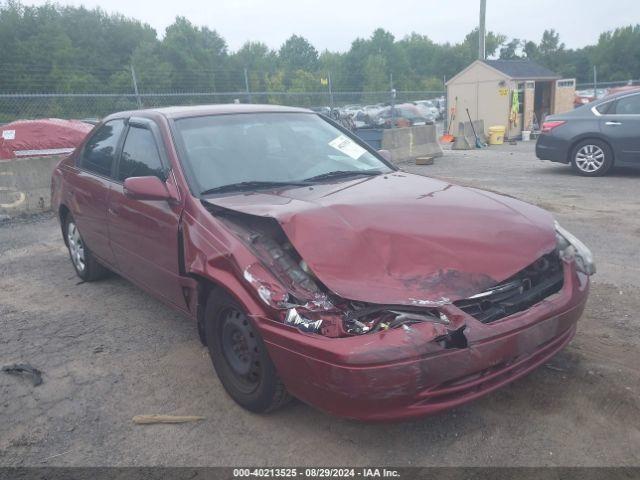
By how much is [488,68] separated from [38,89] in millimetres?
21804

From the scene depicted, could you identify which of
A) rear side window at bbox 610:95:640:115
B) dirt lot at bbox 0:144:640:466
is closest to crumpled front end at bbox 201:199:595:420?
dirt lot at bbox 0:144:640:466

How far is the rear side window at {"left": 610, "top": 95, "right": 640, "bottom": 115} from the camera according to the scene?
30.5 ft

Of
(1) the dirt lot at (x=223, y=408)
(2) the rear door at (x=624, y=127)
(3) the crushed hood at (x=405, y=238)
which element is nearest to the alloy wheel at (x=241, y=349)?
(1) the dirt lot at (x=223, y=408)

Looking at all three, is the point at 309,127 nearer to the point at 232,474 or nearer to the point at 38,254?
the point at 232,474

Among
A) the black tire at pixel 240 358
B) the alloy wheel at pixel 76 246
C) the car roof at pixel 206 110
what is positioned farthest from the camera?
the alloy wheel at pixel 76 246

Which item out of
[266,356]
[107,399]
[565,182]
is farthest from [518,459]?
[565,182]

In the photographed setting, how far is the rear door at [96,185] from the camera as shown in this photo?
435 centimetres

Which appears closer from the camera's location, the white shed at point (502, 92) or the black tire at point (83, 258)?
the black tire at point (83, 258)

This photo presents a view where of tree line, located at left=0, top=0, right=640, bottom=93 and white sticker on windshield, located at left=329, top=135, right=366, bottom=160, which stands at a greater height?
tree line, located at left=0, top=0, right=640, bottom=93

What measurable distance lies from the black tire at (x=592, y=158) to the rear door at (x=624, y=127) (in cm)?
16

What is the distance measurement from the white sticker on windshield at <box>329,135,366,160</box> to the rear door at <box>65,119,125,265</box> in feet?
5.77

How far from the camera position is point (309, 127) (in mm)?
4215

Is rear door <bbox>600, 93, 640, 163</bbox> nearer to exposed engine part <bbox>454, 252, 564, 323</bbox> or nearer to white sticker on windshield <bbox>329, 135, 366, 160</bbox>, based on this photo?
white sticker on windshield <bbox>329, 135, 366, 160</bbox>

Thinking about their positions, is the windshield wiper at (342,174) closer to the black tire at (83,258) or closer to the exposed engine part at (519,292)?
the exposed engine part at (519,292)
